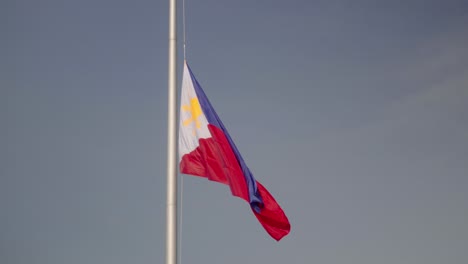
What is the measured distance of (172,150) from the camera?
503 inches

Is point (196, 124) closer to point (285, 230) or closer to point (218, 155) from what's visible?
point (218, 155)

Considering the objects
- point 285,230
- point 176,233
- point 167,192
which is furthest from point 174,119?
point 285,230

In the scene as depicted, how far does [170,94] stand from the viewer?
13359mm

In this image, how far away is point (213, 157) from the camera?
1431 centimetres

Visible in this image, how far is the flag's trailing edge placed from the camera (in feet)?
46.3

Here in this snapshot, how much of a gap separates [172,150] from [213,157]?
5.76ft

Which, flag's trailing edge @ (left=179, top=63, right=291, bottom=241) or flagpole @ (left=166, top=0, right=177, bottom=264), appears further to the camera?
flag's trailing edge @ (left=179, top=63, right=291, bottom=241)

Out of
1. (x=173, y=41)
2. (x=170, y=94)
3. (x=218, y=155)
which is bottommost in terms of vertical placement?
(x=218, y=155)

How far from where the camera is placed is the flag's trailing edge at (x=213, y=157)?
14.1m

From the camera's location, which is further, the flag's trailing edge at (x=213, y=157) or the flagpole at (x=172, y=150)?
the flag's trailing edge at (x=213, y=157)

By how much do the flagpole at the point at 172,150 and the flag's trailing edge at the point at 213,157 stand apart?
1194 millimetres

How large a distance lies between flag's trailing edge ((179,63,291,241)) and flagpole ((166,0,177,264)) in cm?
119

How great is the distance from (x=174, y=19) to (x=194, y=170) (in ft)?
11.9

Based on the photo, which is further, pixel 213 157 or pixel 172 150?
pixel 213 157
